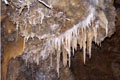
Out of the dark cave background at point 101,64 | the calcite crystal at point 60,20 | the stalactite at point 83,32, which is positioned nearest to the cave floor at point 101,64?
the dark cave background at point 101,64

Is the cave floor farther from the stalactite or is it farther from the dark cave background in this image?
the stalactite

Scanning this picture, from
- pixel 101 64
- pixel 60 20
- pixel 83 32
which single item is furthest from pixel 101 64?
pixel 60 20

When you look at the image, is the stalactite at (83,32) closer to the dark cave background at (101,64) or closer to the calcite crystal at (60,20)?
the calcite crystal at (60,20)

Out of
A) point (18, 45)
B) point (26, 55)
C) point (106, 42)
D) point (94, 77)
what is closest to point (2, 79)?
point (18, 45)

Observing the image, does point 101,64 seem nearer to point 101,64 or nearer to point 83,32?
point 101,64

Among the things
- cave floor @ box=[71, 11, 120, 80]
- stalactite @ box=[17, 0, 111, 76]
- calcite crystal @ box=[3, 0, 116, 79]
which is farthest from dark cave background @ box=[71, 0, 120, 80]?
stalactite @ box=[17, 0, 111, 76]

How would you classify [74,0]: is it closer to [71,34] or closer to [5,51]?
[71,34]
